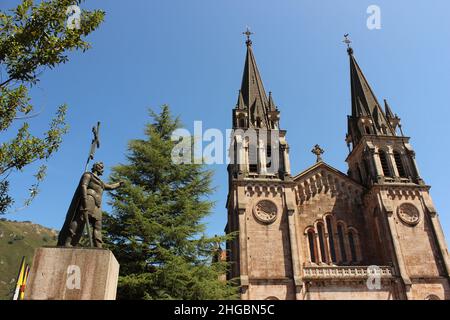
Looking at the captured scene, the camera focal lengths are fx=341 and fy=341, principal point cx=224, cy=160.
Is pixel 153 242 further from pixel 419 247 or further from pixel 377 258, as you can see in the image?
pixel 419 247

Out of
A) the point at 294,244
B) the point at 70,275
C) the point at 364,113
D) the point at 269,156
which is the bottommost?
the point at 70,275

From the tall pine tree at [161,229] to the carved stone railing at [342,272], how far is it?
9946 millimetres

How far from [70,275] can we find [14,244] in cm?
14785

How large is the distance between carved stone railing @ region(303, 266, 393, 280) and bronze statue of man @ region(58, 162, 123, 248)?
1697cm

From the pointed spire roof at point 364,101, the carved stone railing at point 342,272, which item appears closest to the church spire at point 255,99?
the pointed spire roof at point 364,101

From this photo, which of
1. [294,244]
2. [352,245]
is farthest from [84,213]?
[352,245]

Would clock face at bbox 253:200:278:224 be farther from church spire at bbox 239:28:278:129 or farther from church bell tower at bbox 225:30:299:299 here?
church spire at bbox 239:28:278:129

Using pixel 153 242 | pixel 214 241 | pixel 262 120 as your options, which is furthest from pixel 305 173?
pixel 153 242

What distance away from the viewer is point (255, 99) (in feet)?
106

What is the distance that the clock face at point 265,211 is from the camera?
23558mm

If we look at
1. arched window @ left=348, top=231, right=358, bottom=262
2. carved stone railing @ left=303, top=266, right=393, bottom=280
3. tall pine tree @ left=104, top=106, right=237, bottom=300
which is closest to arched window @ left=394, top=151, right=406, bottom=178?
arched window @ left=348, top=231, right=358, bottom=262

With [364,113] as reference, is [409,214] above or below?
below

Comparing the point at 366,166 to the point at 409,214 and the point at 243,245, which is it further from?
the point at 243,245

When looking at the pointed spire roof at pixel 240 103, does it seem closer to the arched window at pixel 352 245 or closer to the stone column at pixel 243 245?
the stone column at pixel 243 245
